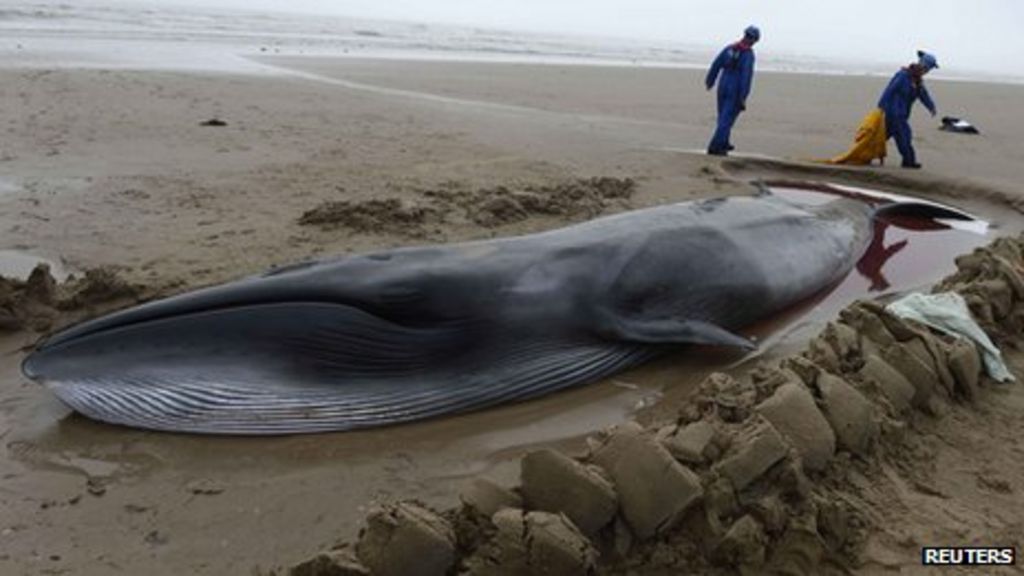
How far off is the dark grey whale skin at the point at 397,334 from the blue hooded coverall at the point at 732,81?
715cm

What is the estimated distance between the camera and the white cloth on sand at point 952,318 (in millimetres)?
4127

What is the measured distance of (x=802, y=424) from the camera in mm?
2992

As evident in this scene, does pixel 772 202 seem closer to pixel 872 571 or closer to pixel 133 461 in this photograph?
pixel 872 571

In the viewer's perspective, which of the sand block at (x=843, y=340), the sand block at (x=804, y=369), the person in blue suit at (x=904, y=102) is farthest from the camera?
the person in blue suit at (x=904, y=102)

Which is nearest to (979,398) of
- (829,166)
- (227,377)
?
(227,377)

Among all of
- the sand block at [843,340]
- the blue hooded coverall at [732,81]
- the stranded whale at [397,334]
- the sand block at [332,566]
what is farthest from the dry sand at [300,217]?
the blue hooded coverall at [732,81]

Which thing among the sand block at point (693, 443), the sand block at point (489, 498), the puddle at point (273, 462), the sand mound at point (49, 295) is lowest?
the puddle at point (273, 462)

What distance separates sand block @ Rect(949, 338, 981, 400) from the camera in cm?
384

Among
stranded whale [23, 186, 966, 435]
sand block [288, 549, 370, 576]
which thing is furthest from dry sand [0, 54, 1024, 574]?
sand block [288, 549, 370, 576]

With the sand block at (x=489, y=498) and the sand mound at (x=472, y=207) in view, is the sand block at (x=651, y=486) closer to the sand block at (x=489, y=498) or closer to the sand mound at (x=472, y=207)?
the sand block at (x=489, y=498)

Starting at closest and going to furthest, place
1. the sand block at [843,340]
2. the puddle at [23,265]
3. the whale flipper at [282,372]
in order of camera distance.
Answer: the whale flipper at [282,372], the sand block at [843,340], the puddle at [23,265]

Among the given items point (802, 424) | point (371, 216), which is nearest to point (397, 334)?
point (802, 424)

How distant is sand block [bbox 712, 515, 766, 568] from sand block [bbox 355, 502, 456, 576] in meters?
0.79

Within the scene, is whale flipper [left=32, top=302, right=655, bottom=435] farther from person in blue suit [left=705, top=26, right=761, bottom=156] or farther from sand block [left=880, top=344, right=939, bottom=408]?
person in blue suit [left=705, top=26, right=761, bottom=156]
